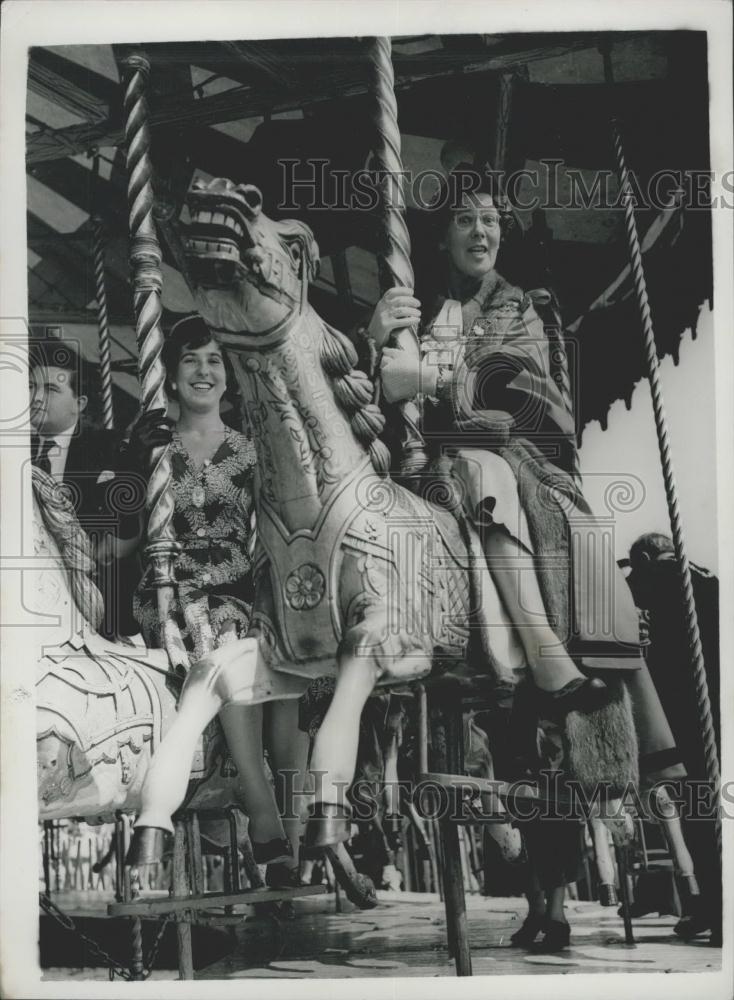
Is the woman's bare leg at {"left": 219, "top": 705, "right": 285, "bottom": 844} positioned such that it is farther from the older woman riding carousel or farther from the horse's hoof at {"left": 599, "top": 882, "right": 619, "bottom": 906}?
the horse's hoof at {"left": 599, "top": 882, "right": 619, "bottom": 906}

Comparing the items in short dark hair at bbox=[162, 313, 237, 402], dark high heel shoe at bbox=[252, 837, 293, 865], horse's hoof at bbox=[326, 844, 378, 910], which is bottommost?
horse's hoof at bbox=[326, 844, 378, 910]

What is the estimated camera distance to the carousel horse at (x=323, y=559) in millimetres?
4148

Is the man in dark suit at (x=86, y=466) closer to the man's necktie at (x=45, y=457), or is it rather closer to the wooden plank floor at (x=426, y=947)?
the man's necktie at (x=45, y=457)

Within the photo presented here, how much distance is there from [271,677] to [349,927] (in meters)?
0.85

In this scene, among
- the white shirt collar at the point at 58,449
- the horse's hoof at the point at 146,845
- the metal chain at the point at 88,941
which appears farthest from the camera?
the white shirt collar at the point at 58,449

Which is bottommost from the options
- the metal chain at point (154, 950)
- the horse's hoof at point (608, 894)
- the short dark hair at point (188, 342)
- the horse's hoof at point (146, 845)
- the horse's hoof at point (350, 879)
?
the metal chain at point (154, 950)

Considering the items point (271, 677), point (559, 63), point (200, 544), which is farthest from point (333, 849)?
point (559, 63)

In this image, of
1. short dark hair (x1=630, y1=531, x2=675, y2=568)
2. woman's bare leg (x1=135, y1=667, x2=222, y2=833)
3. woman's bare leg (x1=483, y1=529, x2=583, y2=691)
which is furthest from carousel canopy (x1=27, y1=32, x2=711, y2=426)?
woman's bare leg (x1=135, y1=667, x2=222, y2=833)

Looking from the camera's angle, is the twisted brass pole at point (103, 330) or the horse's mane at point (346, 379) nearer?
the horse's mane at point (346, 379)

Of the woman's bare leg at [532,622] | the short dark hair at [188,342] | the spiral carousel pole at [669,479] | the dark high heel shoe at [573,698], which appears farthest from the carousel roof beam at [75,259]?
the dark high heel shoe at [573,698]

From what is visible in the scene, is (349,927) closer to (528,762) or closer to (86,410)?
(528,762)

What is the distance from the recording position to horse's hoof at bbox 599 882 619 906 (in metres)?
4.27

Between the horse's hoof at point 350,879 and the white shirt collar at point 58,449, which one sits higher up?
the white shirt collar at point 58,449

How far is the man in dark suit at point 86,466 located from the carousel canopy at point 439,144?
0.36 ft
